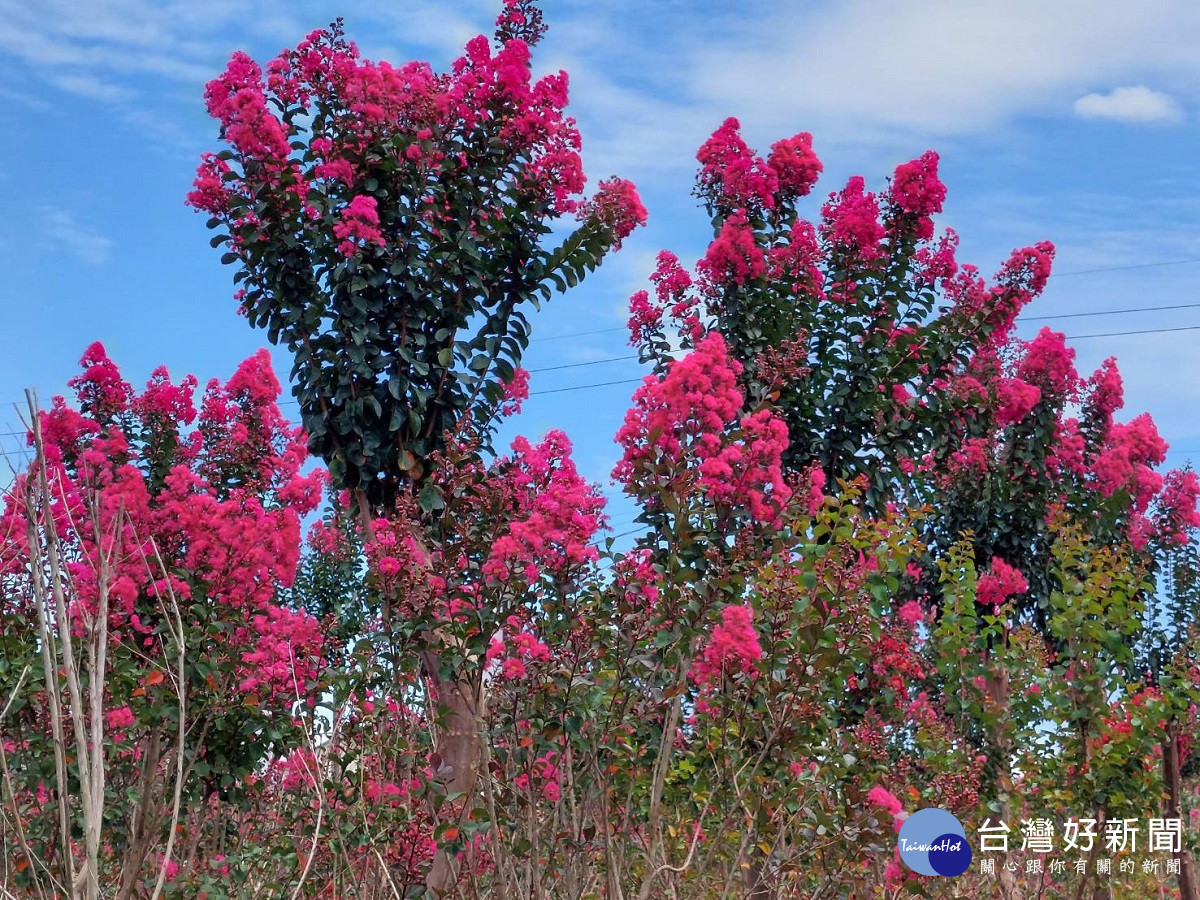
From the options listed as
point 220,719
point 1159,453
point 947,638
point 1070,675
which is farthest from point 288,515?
point 1159,453

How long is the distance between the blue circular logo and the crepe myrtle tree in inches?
107

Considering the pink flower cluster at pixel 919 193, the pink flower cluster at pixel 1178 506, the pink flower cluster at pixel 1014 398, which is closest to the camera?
the pink flower cluster at pixel 919 193

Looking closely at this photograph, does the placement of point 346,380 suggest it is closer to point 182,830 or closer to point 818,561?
point 182,830

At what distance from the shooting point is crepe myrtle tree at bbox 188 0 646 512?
5719 mm

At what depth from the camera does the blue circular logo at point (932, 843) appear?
14.2ft

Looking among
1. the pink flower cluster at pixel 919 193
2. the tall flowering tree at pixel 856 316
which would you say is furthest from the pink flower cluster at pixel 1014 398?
the pink flower cluster at pixel 919 193

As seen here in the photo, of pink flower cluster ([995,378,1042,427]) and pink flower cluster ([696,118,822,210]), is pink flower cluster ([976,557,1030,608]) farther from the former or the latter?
pink flower cluster ([696,118,822,210])

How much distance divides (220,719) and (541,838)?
1.88m

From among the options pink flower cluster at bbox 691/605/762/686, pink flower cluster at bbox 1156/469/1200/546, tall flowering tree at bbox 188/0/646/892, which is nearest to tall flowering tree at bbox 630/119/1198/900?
tall flowering tree at bbox 188/0/646/892

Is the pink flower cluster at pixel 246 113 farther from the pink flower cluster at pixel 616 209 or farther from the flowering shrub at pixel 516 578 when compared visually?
the pink flower cluster at pixel 616 209

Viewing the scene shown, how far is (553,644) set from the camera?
3934 mm

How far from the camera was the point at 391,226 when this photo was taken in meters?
5.89

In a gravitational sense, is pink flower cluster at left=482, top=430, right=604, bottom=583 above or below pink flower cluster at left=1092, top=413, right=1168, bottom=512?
below

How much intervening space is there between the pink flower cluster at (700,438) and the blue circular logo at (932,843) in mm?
1269
